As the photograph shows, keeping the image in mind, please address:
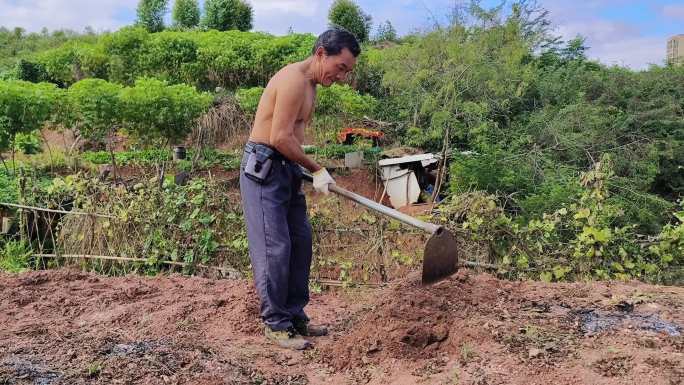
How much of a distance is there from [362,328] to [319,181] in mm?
815

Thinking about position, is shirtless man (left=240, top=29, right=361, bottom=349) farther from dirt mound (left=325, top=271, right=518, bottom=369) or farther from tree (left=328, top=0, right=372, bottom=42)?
tree (left=328, top=0, right=372, bottom=42)

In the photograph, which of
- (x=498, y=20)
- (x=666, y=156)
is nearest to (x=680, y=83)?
(x=666, y=156)

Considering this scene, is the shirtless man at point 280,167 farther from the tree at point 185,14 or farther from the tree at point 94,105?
the tree at point 185,14

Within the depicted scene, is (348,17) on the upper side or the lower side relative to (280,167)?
upper

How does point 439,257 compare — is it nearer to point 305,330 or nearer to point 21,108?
point 305,330

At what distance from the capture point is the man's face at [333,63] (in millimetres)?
3238

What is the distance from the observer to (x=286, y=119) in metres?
3.13

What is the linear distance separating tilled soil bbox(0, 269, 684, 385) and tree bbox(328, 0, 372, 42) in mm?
22477

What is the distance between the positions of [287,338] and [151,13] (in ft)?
87.2

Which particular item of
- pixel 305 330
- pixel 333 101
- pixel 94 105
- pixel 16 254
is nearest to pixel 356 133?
pixel 333 101

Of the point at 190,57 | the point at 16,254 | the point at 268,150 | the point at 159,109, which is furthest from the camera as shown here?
the point at 190,57

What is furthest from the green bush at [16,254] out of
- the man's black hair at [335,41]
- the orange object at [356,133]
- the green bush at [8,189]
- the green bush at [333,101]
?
the orange object at [356,133]

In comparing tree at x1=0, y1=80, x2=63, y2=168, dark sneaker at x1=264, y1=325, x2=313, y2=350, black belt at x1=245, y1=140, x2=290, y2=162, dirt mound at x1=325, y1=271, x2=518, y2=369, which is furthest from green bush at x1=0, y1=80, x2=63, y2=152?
dirt mound at x1=325, y1=271, x2=518, y2=369

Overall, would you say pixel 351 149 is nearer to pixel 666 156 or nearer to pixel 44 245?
pixel 666 156
